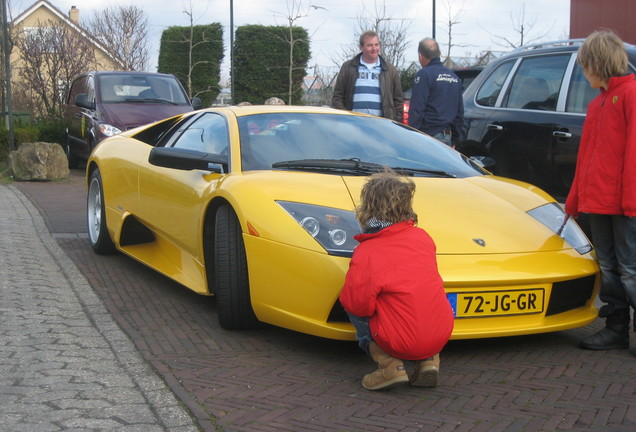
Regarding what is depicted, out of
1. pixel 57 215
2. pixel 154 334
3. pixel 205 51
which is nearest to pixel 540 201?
pixel 154 334

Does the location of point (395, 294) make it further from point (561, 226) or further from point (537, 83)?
point (537, 83)

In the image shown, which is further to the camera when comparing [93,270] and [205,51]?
[205,51]

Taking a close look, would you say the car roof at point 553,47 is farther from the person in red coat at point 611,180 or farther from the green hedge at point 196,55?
the green hedge at point 196,55

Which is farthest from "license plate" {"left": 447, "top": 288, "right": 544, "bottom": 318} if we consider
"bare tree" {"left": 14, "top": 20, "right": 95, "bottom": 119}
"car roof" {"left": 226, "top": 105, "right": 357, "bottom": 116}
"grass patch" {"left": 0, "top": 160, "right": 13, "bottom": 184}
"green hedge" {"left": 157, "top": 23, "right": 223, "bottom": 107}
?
"green hedge" {"left": 157, "top": 23, "right": 223, "bottom": 107}

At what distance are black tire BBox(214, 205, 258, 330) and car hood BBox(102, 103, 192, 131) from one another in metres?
8.10

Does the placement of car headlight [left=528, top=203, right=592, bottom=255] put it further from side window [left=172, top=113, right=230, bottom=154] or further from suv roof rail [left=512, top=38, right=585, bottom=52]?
suv roof rail [left=512, top=38, right=585, bottom=52]

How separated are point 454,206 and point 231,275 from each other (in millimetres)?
1186

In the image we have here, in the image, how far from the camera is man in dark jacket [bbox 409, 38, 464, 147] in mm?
7336

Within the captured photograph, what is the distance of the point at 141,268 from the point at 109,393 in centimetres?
285

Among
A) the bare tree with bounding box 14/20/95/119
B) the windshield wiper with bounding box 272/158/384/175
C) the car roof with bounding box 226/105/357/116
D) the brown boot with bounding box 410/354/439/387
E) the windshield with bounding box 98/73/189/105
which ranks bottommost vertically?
the brown boot with bounding box 410/354/439/387

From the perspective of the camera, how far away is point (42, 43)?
20.8 metres

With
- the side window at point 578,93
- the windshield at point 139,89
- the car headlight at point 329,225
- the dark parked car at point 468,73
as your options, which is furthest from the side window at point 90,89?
the car headlight at point 329,225

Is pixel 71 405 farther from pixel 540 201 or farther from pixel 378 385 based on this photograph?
pixel 540 201

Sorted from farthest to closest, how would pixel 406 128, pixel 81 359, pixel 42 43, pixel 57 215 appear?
1. pixel 42 43
2. pixel 57 215
3. pixel 406 128
4. pixel 81 359
